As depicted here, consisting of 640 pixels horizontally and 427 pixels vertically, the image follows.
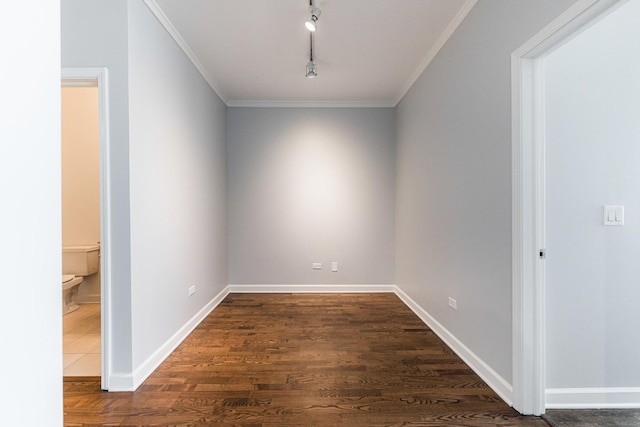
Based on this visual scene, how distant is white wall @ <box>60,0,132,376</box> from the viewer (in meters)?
2.06

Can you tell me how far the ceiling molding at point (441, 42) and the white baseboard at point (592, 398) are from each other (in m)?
2.62

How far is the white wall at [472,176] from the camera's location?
1.96 m

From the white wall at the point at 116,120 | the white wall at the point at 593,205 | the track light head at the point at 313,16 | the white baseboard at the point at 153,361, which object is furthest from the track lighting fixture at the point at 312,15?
the white baseboard at the point at 153,361

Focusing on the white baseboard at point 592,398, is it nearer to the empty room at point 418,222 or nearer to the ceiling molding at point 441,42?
the empty room at point 418,222

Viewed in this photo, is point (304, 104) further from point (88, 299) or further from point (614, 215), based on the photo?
point (88, 299)

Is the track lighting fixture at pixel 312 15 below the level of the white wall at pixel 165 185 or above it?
above

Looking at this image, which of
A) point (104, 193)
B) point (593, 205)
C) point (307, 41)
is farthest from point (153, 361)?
point (593, 205)

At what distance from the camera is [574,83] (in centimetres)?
191

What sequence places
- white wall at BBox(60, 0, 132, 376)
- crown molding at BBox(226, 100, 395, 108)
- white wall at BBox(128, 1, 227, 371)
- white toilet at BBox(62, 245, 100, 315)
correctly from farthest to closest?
crown molding at BBox(226, 100, 395, 108), white toilet at BBox(62, 245, 100, 315), white wall at BBox(128, 1, 227, 371), white wall at BBox(60, 0, 132, 376)

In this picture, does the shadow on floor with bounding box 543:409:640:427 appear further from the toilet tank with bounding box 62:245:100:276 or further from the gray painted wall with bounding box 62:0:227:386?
the toilet tank with bounding box 62:245:100:276
